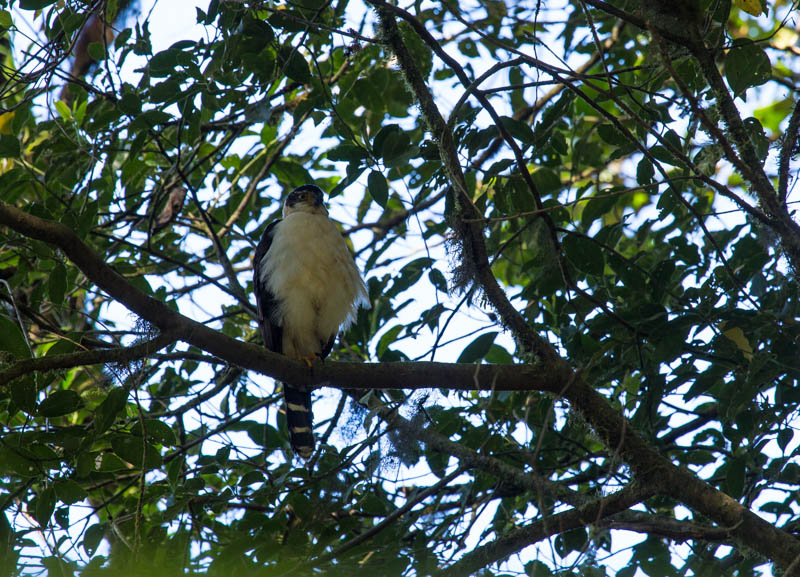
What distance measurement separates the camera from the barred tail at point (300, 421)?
14.4ft

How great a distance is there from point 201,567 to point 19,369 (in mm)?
1190

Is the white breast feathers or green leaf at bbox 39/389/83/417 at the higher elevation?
the white breast feathers

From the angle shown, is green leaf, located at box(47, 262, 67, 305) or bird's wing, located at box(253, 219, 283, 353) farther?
bird's wing, located at box(253, 219, 283, 353)

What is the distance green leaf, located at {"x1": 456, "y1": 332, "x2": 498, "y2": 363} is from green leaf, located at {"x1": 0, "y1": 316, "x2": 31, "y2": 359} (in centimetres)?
187

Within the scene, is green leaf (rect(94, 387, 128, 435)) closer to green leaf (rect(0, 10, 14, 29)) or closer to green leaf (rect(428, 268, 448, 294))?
green leaf (rect(428, 268, 448, 294))

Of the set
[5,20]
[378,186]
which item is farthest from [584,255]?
[5,20]

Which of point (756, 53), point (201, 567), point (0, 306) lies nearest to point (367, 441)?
point (201, 567)

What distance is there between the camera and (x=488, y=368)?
2.89m

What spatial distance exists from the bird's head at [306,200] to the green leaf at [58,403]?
2610mm

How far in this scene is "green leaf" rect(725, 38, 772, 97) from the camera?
2.93 meters

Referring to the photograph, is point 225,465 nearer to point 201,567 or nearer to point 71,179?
point 201,567

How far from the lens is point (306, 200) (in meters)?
5.36

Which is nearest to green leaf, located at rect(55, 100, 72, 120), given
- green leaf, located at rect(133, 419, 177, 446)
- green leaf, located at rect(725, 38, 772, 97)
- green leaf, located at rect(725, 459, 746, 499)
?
green leaf, located at rect(133, 419, 177, 446)

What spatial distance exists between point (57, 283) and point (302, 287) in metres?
1.56
